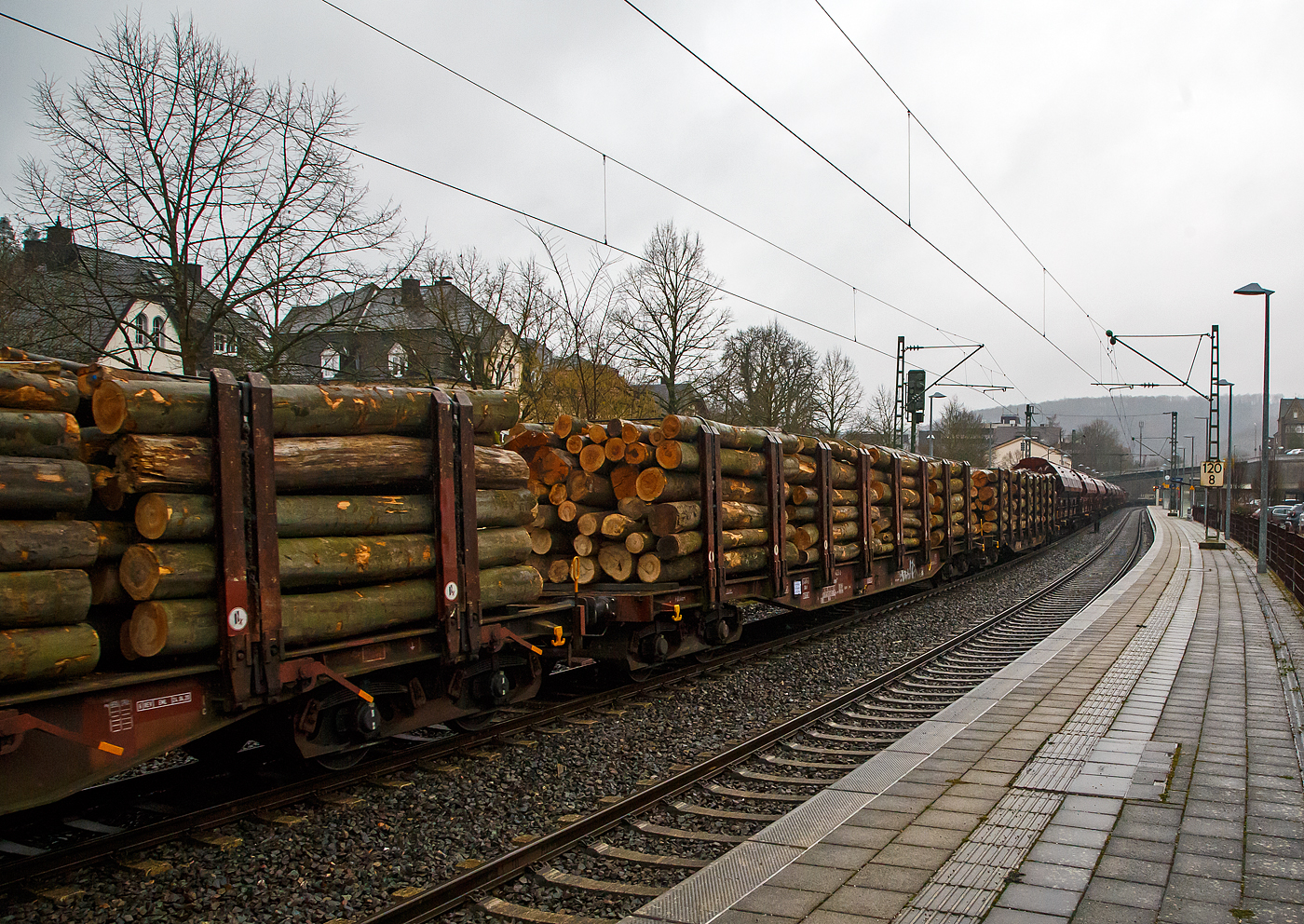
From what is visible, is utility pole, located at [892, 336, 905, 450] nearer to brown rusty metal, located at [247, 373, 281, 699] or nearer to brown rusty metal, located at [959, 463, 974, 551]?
brown rusty metal, located at [959, 463, 974, 551]

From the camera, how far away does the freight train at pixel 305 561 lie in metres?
4.46

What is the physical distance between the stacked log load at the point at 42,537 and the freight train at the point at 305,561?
11 millimetres

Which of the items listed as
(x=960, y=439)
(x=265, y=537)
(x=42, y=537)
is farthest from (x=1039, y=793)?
(x=960, y=439)

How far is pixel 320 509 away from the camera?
571 centimetres

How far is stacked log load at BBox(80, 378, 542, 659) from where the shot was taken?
485 cm

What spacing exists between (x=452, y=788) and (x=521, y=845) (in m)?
1.05

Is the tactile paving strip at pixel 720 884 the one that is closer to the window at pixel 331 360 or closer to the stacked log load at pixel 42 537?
the stacked log load at pixel 42 537

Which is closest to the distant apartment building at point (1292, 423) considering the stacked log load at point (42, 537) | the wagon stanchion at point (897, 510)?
the wagon stanchion at point (897, 510)

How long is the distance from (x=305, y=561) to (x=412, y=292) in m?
18.2

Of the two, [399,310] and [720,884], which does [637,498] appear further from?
[399,310]

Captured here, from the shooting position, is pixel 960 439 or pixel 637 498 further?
pixel 960 439

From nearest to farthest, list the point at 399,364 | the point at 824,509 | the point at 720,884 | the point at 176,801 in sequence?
the point at 720,884 → the point at 176,801 → the point at 824,509 → the point at 399,364

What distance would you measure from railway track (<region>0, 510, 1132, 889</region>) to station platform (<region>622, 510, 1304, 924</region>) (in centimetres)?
263

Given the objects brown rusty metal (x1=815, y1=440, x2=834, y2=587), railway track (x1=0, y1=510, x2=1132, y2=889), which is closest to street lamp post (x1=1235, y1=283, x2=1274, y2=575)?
brown rusty metal (x1=815, y1=440, x2=834, y2=587)
